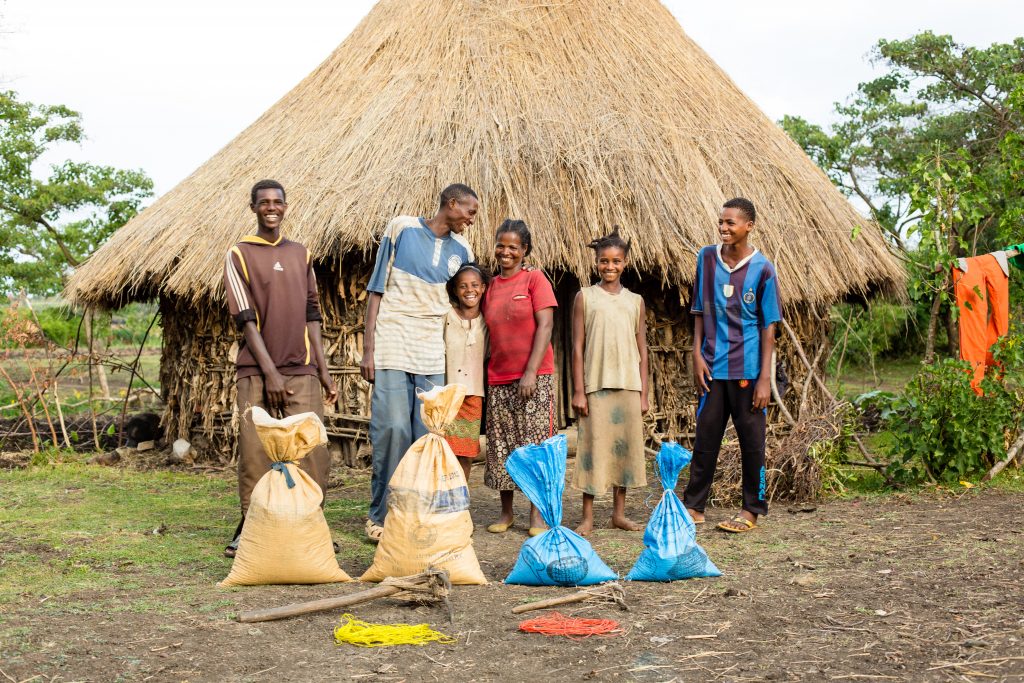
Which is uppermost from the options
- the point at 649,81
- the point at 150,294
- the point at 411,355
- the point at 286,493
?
the point at 649,81

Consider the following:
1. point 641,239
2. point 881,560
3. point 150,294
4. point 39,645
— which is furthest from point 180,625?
point 150,294

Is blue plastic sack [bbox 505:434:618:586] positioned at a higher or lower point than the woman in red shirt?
lower

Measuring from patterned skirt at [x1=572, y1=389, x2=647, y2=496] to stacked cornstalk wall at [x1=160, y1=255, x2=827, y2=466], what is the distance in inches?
96.3

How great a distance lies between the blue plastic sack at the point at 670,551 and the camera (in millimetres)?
3986

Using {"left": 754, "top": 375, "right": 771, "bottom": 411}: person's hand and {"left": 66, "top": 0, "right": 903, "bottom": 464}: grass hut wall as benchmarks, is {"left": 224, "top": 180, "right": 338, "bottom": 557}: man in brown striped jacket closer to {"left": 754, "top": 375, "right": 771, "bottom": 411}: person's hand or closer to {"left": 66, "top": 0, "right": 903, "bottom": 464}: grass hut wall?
{"left": 754, "top": 375, "right": 771, "bottom": 411}: person's hand

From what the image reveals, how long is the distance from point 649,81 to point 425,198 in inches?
94.8

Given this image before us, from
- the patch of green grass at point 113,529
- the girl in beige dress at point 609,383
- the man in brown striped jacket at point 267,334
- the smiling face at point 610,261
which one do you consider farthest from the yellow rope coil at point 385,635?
the smiling face at point 610,261

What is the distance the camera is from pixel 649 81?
8305 millimetres

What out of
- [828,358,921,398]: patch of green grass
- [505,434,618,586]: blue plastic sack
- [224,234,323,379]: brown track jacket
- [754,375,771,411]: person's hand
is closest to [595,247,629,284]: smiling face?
[754,375,771,411]: person's hand

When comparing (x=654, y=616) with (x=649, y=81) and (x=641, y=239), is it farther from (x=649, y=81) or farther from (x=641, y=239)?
(x=649, y=81)

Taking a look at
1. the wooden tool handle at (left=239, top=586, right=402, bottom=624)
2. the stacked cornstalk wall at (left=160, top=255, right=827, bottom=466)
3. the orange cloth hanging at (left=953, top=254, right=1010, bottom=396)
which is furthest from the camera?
the stacked cornstalk wall at (left=160, top=255, right=827, bottom=466)

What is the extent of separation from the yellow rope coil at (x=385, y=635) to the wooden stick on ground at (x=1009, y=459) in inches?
161

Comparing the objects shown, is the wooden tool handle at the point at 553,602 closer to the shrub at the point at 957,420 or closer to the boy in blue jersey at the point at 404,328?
the boy in blue jersey at the point at 404,328

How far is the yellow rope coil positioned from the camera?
330 cm
